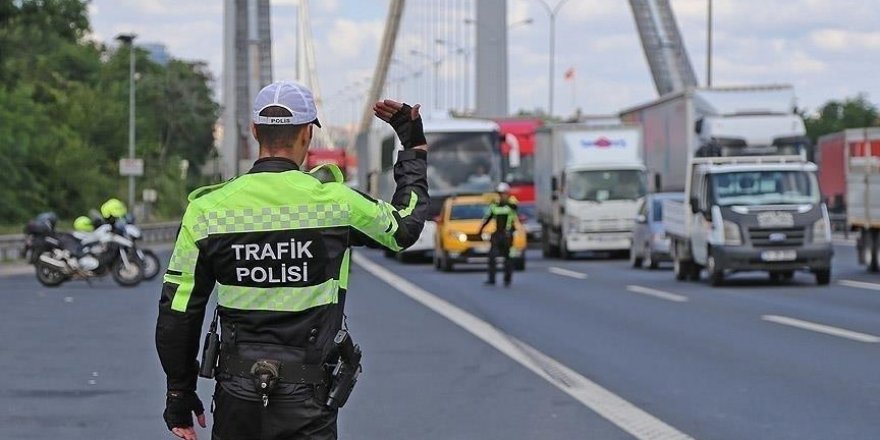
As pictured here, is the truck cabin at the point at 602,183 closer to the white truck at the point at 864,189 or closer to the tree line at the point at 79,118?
the white truck at the point at 864,189

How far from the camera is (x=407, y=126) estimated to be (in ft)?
18.8

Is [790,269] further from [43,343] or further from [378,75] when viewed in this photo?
[378,75]

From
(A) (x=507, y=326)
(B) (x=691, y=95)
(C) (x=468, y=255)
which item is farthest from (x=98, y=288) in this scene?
(B) (x=691, y=95)

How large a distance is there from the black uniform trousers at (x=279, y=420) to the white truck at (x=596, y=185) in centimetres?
3675

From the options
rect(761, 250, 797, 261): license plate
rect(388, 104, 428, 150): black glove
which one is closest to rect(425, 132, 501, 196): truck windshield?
rect(761, 250, 797, 261): license plate

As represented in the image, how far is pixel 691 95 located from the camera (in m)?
38.1

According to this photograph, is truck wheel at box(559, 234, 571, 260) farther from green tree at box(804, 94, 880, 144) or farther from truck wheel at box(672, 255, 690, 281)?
green tree at box(804, 94, 880, 144)

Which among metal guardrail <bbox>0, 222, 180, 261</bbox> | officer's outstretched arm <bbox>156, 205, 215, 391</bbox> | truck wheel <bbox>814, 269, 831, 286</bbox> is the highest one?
officer's outstretched arm <bbox>156, 205, 215, 391</bbox>

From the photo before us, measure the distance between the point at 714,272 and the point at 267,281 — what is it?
76.2 feet

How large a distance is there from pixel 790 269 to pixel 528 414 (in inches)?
667

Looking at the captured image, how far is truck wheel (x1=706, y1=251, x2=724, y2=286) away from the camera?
27906 mm

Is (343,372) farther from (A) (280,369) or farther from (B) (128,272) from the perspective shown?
(B) (128,272)

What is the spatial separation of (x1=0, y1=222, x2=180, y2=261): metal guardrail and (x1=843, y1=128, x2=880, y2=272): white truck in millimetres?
20941

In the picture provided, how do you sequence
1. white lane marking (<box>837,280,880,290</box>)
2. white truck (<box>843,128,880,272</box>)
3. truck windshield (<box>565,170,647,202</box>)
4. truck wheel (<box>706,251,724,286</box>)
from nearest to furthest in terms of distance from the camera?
white lane marking (<box>837,280,880,290</box>) → truck wheel (<box>706,251,724,286</box>) → white truck (<box>843,128,880,272</box>) → truck windshield (<box>565,170,647,202</box>)
